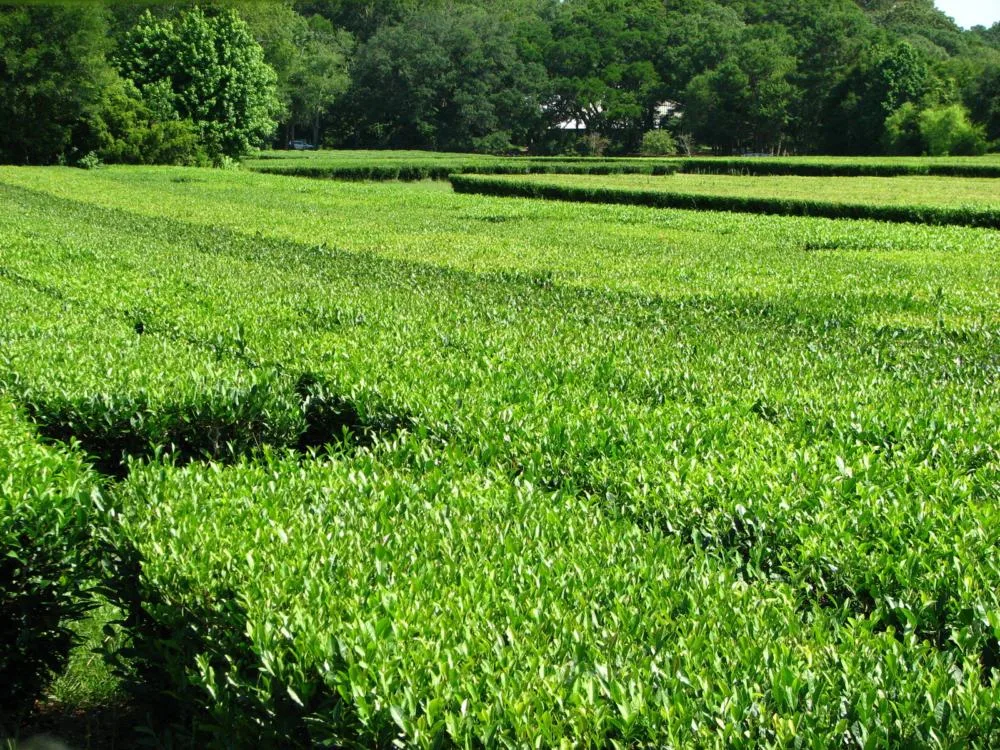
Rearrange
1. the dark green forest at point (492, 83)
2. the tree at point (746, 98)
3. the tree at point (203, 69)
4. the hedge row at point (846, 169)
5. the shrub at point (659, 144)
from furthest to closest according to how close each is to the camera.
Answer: the shrub at point (659, 144)
the tree at point (746, 98)
the tree at point (203, 69)
the hedge row at point (846, 169)
the dark green forest at point (492, 83)

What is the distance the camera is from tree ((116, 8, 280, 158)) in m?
51.0

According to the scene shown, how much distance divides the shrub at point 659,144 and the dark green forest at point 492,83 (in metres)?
0.17

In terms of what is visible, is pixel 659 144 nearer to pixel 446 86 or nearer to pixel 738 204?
pixel 446 86

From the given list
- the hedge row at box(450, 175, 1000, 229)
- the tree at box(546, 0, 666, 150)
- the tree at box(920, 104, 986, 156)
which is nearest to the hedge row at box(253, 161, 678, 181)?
the hedge row at box(450, 175, 1000, 229)

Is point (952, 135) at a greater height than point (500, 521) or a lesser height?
greater

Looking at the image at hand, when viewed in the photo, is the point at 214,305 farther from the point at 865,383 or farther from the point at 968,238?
the point at 968,238

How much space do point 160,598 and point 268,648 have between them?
2.44 feet

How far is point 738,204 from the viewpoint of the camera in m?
30.4

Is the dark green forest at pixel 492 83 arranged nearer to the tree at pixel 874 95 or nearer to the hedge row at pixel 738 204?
the tree at pixel 874 95

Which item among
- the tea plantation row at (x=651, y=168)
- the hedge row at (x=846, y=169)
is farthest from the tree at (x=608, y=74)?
the hedge row at (x=846, y=169)

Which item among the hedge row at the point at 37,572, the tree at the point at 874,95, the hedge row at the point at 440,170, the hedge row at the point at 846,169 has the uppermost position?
the tree at the point at 874,95

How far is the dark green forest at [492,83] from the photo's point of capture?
150 ft

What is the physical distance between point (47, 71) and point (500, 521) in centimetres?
4550

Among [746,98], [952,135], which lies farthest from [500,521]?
[746,98]
